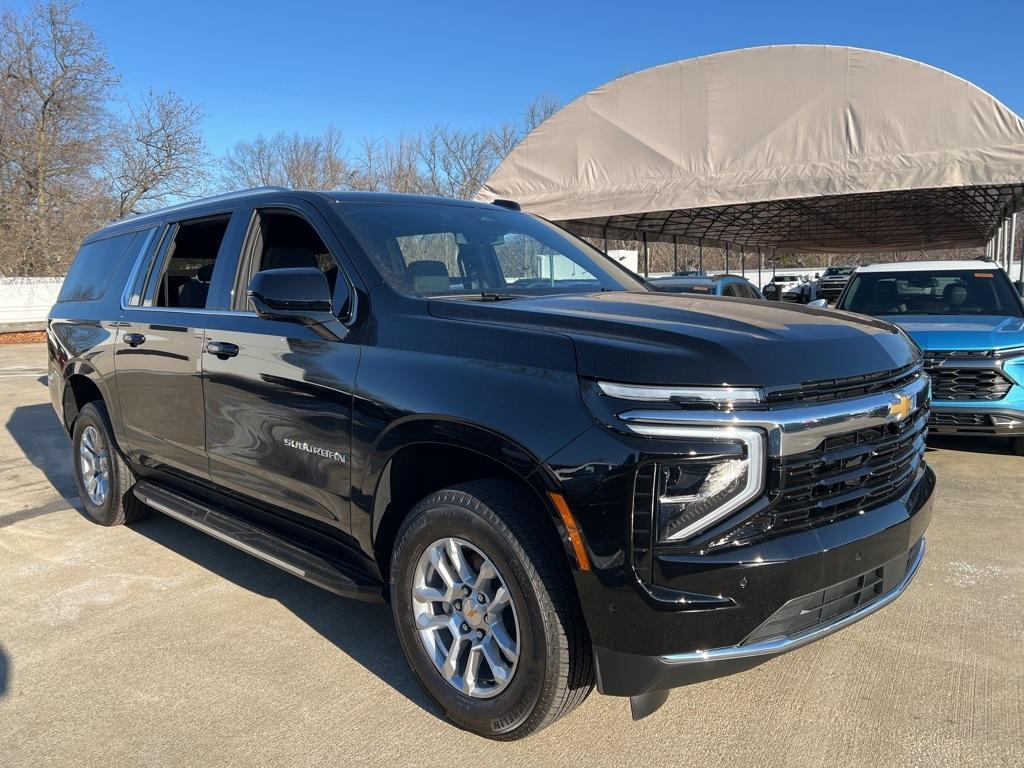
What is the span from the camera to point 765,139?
13195 millimetres

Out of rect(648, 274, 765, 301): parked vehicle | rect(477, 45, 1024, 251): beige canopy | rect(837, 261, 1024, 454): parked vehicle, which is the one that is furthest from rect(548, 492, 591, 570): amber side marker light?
rect(477, 45, 1024, 251): beige canopy

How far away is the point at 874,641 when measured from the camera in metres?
3.38

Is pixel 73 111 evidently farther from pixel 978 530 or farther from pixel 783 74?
pixel 978 530

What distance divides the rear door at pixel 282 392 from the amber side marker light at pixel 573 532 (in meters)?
1.03

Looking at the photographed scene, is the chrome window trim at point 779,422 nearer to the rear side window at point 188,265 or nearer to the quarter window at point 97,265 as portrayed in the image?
the rear side window at point 188,265

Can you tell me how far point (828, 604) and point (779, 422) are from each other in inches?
24.7

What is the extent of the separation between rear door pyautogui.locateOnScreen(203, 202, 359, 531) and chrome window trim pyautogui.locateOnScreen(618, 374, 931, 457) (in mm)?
1277

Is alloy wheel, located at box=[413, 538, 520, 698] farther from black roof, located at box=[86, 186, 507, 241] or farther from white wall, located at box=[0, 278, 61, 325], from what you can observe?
white wall, located at box=[0, 278, 61, 325]

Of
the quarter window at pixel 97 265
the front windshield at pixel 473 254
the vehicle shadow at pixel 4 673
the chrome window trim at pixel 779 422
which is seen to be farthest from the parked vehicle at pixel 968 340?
the vehicle shadow at pixel 4 673

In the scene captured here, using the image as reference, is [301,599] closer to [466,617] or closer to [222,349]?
[222,349]

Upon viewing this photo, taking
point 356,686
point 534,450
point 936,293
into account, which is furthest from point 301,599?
point 936,293

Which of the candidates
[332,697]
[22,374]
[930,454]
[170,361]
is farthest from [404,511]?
[22,374]

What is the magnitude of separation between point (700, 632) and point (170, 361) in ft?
10.1

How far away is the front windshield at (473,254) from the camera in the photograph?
3258 millimetres
